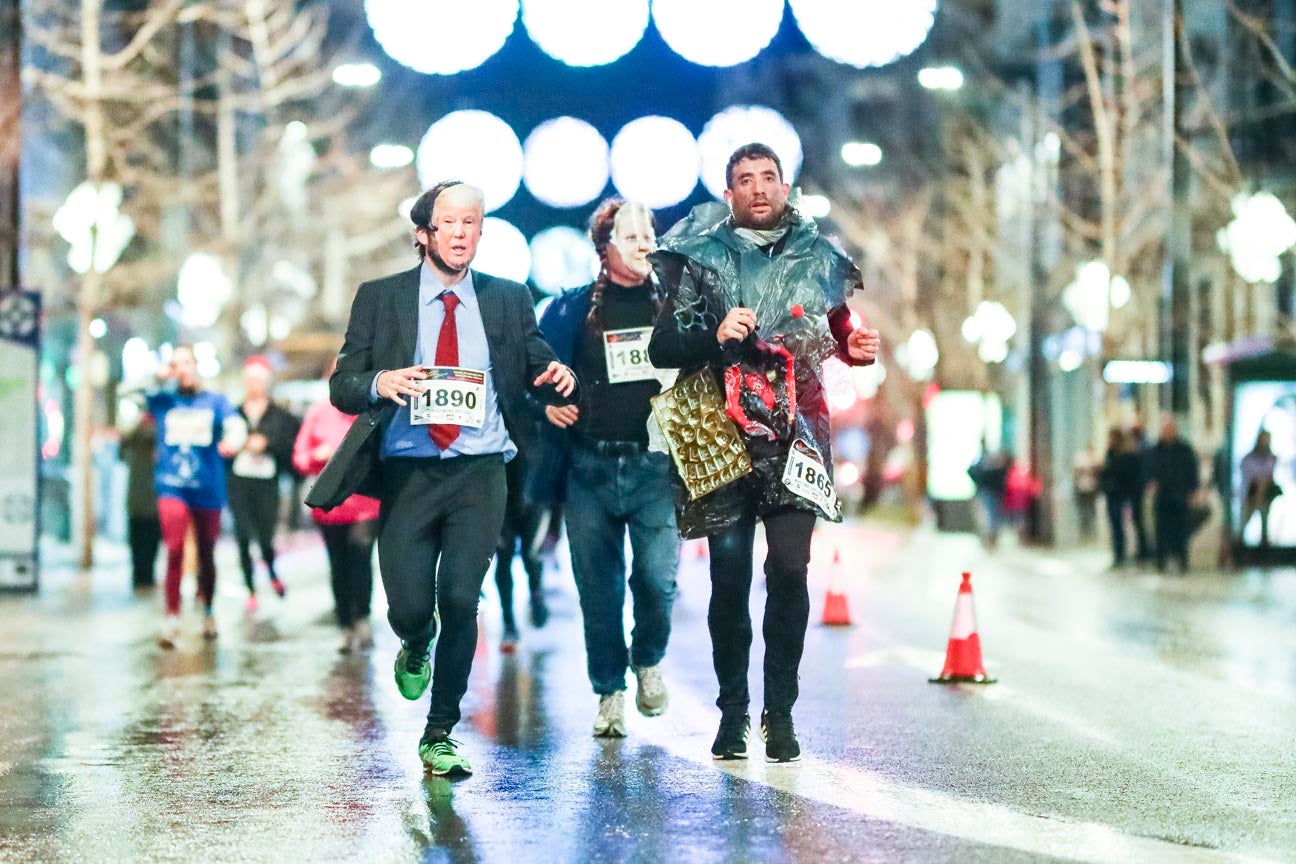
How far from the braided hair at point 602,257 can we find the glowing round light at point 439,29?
33096 millimetres

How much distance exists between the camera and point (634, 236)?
8.91 metres

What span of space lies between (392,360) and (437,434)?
33cm

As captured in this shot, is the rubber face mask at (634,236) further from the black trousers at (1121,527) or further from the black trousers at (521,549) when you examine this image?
the black trousers at (1121,527)

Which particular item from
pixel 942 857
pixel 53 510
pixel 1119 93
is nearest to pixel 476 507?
pixel 942 857

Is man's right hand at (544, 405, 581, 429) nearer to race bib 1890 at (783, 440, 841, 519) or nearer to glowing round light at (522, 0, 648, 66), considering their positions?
Result: race bib 1890 at (783, 440, 841, 519)

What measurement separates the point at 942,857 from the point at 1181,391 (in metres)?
19.9

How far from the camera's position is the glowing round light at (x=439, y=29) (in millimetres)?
41594

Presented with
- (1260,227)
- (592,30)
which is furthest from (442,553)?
(592,30)

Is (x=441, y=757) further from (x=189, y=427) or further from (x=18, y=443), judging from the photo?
(x=18, y=443)

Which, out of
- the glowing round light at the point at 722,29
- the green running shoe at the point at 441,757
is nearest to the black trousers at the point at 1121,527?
the green running shoe at the point at 441,757

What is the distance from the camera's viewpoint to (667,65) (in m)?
60.0

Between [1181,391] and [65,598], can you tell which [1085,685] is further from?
[1181,391]

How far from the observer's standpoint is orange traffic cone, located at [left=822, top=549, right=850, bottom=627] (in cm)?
1481

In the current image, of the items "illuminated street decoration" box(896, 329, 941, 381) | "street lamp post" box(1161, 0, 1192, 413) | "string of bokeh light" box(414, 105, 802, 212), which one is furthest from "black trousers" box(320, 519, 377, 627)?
"string of bokeh light" box(414, 105, 802, 212)
